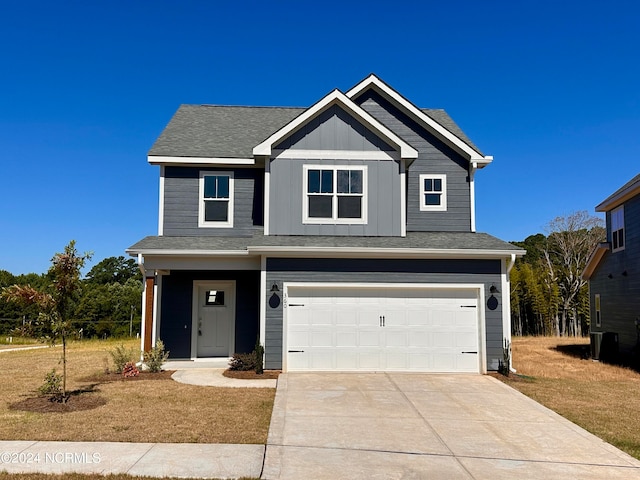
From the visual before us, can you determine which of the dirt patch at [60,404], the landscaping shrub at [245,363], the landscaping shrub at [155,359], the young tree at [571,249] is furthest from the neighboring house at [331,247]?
the young tree at [571,249]

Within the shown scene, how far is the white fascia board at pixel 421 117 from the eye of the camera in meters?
15.2

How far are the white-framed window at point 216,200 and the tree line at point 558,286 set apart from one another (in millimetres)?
20979

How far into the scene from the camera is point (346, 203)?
13.8 meters

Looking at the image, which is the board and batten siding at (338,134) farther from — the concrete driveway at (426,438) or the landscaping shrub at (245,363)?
the concrete driveway at (426,438)

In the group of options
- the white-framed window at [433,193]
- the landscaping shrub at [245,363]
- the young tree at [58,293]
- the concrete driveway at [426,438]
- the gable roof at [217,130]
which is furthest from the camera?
the white-framed window at [433,193]

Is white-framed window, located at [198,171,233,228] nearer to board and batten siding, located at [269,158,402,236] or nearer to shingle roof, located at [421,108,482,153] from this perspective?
board and batten siding, located at [269,158,402,236]

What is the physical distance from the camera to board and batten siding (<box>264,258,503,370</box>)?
41.2 ft

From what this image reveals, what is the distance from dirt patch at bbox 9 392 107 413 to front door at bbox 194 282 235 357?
5199mm

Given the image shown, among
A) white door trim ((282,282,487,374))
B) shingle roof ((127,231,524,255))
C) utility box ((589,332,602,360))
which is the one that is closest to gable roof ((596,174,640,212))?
utility box ((589,332,602,360))

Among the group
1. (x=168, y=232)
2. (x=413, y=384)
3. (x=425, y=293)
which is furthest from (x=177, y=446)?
(x=168, y=232)

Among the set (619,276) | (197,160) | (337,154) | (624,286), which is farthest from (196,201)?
(619,276)

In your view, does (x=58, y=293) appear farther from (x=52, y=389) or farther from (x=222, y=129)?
(x=222, y=129)

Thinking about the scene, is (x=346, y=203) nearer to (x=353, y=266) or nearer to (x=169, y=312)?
(x=353, y=266)

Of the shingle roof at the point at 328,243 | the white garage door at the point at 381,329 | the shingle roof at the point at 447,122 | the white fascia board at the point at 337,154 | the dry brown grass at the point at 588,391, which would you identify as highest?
the shingle roof at the point at 447,122
